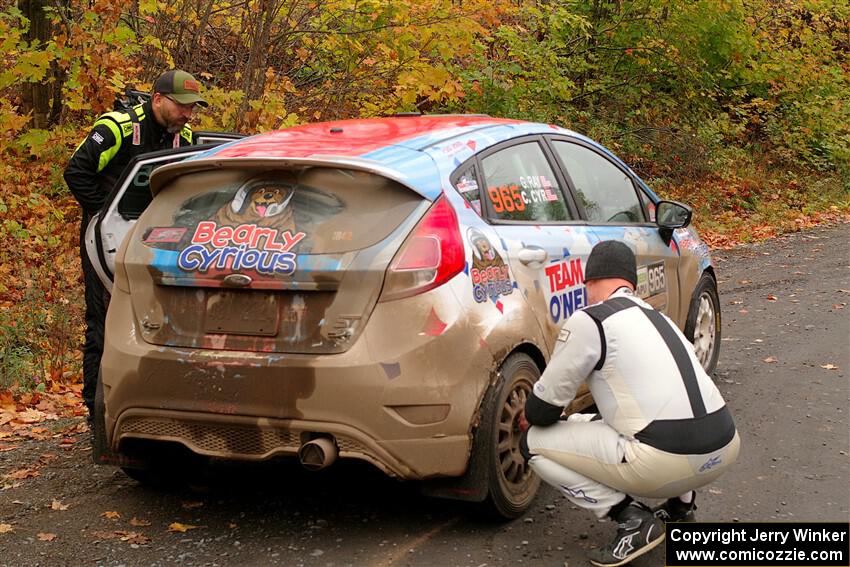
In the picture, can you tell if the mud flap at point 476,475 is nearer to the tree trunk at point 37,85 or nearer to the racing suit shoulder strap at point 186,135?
the racing suit shoulder strap at point 186,135

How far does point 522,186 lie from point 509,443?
1.34 m

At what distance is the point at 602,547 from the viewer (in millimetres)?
4301

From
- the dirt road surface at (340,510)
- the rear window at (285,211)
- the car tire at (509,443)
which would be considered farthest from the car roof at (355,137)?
the dirt road surface at (340,510)

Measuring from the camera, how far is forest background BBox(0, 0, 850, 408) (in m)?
10.1

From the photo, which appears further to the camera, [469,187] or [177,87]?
[177,87]

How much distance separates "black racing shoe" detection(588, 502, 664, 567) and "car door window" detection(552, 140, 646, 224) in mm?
1957

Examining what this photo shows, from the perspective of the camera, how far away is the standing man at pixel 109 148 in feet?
19.0

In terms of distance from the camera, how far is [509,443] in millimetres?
4539

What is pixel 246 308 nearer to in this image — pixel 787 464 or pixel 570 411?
pixel 570 411

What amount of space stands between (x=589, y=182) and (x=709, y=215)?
11.5 m

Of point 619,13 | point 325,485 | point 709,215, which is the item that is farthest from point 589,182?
point 619,13

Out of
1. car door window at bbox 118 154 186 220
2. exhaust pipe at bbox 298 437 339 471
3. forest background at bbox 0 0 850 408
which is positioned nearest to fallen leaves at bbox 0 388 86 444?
forest background at bbox 0 0 850 408

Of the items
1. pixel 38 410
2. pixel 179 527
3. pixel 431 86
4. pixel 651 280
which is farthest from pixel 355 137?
pixel 431 86

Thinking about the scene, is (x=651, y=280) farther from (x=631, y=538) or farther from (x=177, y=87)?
(x=177, y=87)
